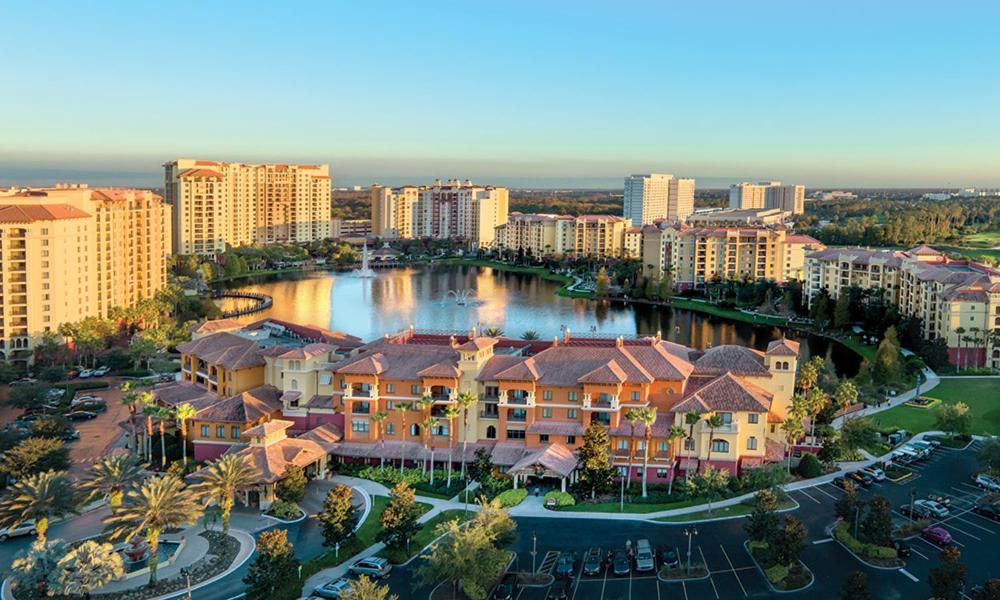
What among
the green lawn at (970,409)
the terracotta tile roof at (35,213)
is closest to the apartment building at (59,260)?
the terracotta tile roof at (35,213)

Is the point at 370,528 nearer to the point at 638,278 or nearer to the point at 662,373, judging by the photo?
the point at 662,373

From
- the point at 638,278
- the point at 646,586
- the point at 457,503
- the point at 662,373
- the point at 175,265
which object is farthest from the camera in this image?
the point at 175,265

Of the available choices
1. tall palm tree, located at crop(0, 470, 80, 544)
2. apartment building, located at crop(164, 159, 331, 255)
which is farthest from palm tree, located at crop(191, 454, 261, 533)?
apartment building, located at crop(164, 159, 331, 255)

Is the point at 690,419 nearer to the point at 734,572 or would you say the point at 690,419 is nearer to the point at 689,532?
the point at 689,532

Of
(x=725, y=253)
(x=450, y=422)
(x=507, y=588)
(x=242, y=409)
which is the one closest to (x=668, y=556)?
(x=507, y=588)

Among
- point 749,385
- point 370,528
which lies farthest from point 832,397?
point 370,528

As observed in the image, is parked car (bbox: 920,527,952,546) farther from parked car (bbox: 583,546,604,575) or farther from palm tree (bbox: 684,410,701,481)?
parked car (bbox: 583,546,604,575)

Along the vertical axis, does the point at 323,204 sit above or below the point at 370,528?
above

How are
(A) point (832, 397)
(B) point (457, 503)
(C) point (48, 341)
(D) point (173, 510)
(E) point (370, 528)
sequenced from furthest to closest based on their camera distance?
1. (C) point (48, 341)
2. (A) point (832, 397)
3. (B) point (457, 503)
4. (E) point (370, 528)
5. (D) point (173, 510)
